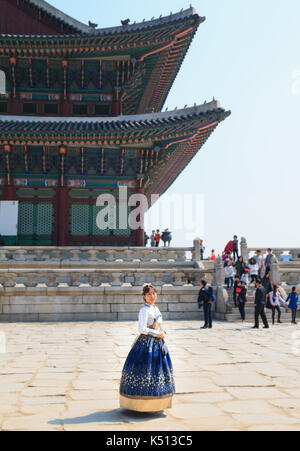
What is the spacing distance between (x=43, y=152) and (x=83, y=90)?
3596 millimetres

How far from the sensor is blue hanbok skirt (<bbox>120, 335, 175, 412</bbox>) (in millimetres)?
5199

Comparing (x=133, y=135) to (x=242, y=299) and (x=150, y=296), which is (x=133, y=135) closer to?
(x=242, y=299)

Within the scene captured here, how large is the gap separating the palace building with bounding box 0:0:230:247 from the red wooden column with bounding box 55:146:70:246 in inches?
1.8

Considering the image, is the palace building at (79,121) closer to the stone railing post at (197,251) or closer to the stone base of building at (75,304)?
the stone railing post at (197,251)

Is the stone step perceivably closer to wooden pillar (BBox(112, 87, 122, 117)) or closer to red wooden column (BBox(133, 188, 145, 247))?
red wooden column (BBox(133, 188, 145, 247))

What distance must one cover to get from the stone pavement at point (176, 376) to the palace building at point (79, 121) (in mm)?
9939

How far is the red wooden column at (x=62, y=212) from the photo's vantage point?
21.2m

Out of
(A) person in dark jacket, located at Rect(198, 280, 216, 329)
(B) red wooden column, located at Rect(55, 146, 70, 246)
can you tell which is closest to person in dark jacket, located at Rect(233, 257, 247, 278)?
(A) person in dark jacket, located at Rect(198, 280, 216, 329)

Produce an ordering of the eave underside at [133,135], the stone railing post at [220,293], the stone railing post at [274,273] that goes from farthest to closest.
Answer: the eave underside at [133,135], the stone railing post at [274,273], the stone railing post at [220,293]

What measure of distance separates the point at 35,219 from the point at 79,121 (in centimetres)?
492

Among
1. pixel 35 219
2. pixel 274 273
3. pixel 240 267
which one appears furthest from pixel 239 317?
pixel 35 219

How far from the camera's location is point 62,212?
21.3 m

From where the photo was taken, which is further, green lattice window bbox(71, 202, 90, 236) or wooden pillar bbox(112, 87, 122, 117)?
wooden pillar bbox(112, 87, 122, 117)

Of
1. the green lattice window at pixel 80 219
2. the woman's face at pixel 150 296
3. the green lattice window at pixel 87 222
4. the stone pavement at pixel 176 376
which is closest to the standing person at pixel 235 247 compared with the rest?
the green lattice window at pixel 87 222
